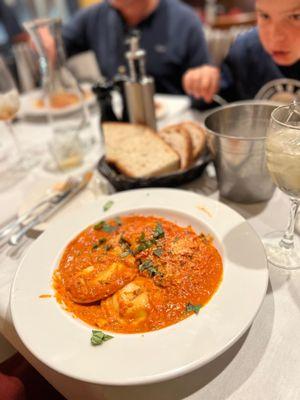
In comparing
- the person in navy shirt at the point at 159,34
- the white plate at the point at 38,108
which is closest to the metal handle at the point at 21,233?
the white plate at the point at 38,108

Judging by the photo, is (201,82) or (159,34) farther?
(159,34)

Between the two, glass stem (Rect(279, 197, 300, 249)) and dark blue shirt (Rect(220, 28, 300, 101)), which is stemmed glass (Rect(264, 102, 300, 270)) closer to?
glass stem (Rect(279, 197, 300, 249))

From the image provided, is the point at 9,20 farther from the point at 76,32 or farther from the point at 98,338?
the point at 98,338

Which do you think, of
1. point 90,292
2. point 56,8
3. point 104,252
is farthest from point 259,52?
point 56,8

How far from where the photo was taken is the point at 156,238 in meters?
0.93

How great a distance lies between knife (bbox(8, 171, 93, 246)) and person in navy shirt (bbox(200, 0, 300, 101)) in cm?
96

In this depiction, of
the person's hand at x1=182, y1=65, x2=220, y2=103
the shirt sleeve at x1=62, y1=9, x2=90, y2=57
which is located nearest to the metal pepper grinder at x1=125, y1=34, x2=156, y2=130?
the person's hand at x1=182, y1=65, x2=220, y2=103

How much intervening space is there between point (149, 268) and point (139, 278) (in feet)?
0.12

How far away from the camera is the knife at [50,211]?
1081 mm

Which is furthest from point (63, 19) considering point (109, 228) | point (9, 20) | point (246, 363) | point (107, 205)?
point (246, 363)

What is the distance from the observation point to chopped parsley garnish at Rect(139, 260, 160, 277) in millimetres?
827

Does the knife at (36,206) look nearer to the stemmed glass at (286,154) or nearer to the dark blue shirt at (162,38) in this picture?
the stemmed glass at (286,154)

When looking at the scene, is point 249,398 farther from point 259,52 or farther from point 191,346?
point 259,52

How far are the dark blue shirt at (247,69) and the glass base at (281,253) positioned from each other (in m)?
1.17
